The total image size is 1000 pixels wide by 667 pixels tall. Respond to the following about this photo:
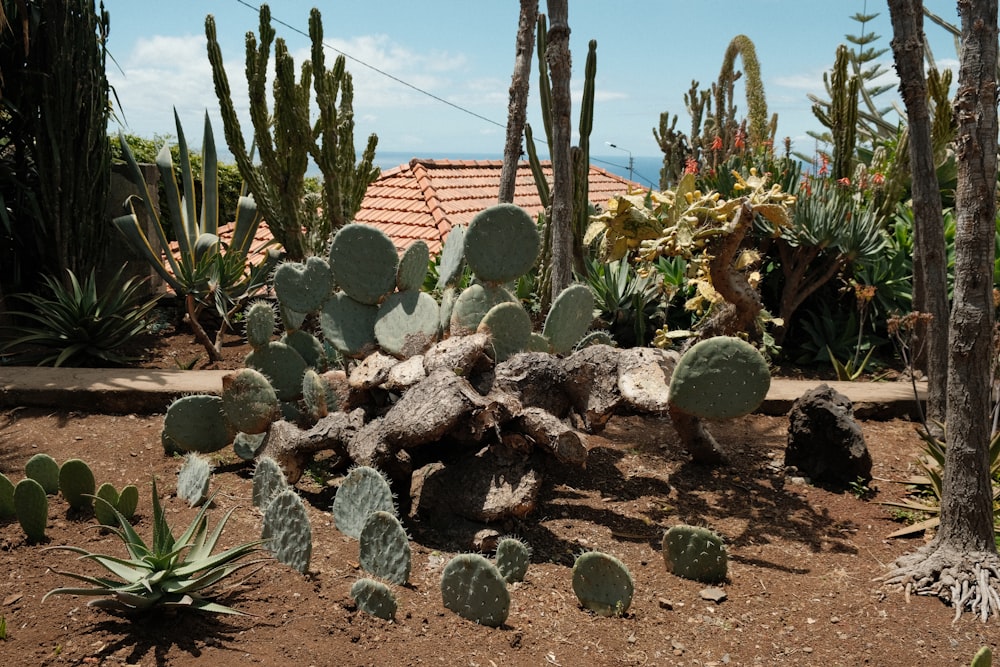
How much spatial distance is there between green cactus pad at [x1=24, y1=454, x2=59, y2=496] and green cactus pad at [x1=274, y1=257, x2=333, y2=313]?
4.86 feet

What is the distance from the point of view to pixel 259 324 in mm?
5078

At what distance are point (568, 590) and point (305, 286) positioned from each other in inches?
94.5

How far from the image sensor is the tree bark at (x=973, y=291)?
346 centimetres

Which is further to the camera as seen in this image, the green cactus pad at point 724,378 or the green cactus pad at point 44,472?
the green cactus pad at point 724,378

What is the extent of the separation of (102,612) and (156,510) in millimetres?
363

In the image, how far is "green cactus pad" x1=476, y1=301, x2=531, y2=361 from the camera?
15.6 feet

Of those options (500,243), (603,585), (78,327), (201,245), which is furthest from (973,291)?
(201,245)

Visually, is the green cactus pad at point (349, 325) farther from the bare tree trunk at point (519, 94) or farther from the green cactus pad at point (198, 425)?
the bare tree trunk at point (519, 94)

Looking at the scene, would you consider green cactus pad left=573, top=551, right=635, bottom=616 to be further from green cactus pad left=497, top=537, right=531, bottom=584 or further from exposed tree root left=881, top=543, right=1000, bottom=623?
exposed tree root left=881, top=543, right=1000, bottom=623

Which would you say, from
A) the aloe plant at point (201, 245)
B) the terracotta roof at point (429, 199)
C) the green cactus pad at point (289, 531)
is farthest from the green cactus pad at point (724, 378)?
the terracotta roof at point (429, 199)

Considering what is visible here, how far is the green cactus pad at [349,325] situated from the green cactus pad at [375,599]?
6.61ft

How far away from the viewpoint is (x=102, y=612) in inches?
122

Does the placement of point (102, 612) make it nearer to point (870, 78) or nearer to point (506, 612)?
point (506, 612)

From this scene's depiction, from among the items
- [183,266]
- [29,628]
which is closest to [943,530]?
[29,628]
